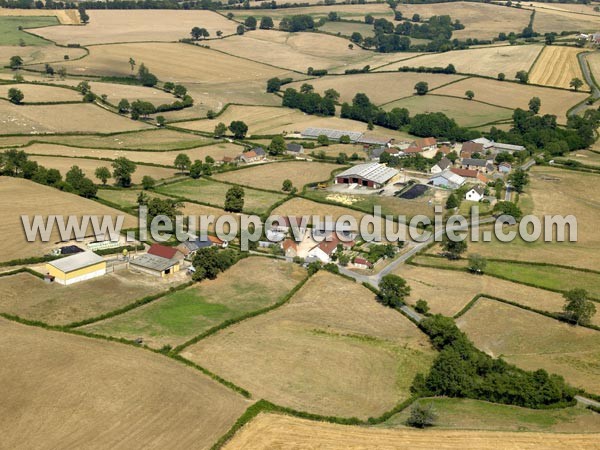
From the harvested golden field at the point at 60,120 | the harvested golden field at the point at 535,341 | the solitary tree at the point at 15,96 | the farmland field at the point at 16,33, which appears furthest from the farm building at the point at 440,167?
the farmland field at the point at 16,33

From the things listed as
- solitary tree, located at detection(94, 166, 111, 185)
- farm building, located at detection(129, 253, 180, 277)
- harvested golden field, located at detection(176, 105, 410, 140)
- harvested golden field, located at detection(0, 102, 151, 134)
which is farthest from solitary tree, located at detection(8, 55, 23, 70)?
farm building, located at detection(129, 253, 180, 277)

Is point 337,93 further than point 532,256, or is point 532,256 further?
point 337,93

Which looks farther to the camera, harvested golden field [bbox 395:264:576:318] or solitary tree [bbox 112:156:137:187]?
solitary tree [bbox 112:156:137:187]

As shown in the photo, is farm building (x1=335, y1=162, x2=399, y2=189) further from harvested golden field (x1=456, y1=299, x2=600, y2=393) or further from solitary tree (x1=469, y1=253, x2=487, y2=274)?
harvested golden field (x1=456, y1=299, x2=600, y2=393)

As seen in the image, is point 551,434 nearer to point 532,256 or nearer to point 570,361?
point 570,361

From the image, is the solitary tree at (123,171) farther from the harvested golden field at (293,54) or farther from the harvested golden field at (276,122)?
the harvested golden field at (293,54)

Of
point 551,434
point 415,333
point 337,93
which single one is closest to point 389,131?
point 337,93

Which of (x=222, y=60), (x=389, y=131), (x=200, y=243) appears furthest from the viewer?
(x=222, y=60)
